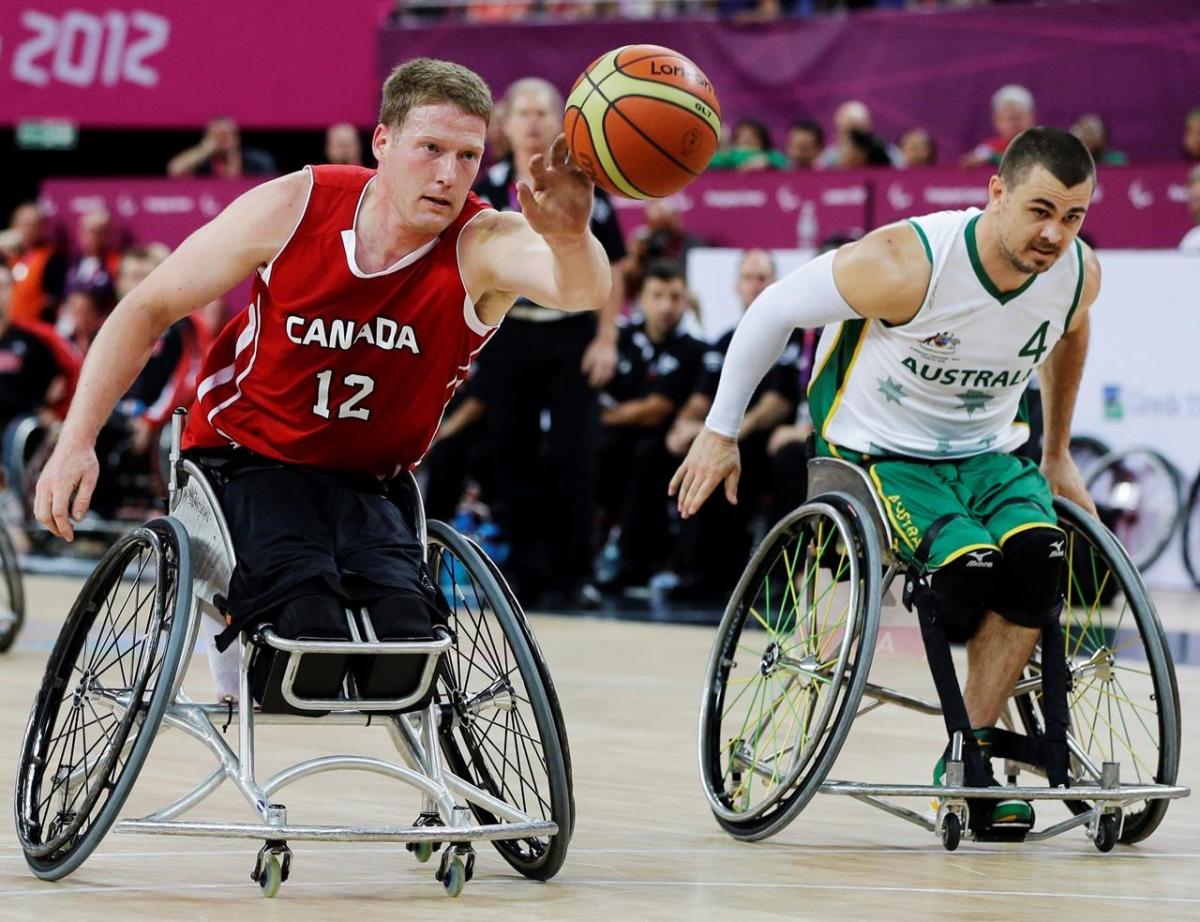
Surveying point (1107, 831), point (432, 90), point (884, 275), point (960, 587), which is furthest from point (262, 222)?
point (1107, 831)

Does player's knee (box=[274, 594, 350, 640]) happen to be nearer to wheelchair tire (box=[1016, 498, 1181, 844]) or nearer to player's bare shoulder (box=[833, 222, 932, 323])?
player's bare shoulder (box=[833, 222, 932, 323])

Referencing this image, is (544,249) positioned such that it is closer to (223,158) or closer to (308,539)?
(308,539)

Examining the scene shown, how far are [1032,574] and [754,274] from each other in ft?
18.6

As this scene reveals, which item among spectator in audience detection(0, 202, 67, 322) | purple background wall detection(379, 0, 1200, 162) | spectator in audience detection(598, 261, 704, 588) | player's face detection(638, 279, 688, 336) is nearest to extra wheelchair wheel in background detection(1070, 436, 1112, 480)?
spectator in audience detection(598, 261, 704, 588)

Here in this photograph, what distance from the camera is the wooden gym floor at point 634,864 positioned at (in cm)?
383

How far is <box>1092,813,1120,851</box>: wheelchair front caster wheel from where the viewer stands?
4605mm

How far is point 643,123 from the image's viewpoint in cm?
405

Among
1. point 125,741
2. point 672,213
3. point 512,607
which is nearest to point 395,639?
point 512,607

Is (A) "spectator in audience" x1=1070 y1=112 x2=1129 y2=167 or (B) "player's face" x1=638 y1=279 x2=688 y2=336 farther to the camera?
(A) "spectator in audience" x1=1070 y1=112 x2=1129 y2=167

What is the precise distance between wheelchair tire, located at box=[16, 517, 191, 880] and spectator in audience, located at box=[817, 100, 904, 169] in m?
8.17

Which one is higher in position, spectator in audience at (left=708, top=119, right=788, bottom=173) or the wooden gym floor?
spectator in audience at (left=708, top=119, right=788, bottom=173)

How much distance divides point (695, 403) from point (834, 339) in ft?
17.7

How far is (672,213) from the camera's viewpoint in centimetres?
1174

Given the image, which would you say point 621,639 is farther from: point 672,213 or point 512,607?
point 512,607
